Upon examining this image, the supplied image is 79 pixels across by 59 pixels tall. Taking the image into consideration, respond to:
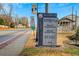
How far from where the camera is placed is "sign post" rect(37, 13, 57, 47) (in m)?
4.54

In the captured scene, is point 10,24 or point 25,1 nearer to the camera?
point 25,1

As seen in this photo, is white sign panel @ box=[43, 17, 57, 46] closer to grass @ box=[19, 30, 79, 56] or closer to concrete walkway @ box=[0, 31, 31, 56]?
grass @ box=[19, 30, 79, 56]

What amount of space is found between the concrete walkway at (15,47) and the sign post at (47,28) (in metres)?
0.27

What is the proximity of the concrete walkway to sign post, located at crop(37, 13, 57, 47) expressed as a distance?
269 mm

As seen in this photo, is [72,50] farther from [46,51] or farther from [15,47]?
[15,47]

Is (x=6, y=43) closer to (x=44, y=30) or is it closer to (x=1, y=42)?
(x=1, y=42)

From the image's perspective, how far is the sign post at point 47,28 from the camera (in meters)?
4.54

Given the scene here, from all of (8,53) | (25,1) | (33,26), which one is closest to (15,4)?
(25,1)

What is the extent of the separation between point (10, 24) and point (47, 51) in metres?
0.79

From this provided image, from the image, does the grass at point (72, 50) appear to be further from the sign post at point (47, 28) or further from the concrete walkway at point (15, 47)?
the concrete walkway at point (15, 47)

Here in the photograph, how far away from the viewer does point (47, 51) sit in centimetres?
452

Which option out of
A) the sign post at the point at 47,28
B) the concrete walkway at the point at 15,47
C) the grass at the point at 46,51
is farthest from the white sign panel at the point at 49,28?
the concrete walkway at the point at 15,47

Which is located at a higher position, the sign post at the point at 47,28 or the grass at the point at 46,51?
the sign post at the point at 47,28

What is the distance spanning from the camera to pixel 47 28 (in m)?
4.55
